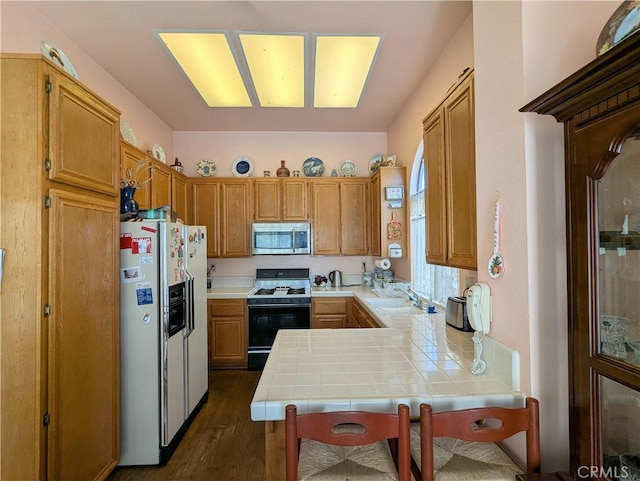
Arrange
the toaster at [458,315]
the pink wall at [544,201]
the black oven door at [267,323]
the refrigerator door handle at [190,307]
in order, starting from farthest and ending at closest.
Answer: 1. the black oven door at [267,323]
2. the refrigerator door handle at [190,307]
3. the toaster at [458,315]
4. the pink wall at [544,201]

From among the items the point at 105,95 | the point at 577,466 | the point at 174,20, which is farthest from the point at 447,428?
the point at 105,95

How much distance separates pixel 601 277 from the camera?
0.85m

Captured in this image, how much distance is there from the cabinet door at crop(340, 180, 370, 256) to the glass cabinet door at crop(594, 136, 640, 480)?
10.1 feet

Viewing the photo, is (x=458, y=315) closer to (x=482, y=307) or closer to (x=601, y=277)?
(x=482, y=307)

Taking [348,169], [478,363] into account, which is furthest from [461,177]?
[348,169]

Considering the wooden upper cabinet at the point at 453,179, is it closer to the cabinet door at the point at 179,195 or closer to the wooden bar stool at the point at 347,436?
the wooden bar stool at the point at 347,436

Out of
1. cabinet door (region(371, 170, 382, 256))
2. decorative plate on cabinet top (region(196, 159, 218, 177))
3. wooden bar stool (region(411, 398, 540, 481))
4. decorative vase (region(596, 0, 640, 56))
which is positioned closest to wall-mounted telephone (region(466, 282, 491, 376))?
wooden bar stool (region(411, 398, 540, 481))

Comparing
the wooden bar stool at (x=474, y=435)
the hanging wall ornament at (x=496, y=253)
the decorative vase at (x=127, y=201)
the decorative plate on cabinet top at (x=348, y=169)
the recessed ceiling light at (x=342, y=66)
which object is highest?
the recessed ceiling light at (x=342, y=66)

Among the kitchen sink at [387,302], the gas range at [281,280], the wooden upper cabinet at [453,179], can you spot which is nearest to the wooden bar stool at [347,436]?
the wooden upper cabinet at [453,179]

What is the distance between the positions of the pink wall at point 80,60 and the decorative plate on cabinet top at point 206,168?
43 cm

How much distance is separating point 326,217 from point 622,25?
3191mm

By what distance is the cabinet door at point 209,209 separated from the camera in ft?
12.5

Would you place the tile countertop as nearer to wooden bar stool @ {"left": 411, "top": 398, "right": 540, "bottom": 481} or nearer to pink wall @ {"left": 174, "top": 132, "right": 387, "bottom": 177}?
wooden bar stool @ {"left": 411, "top": 398, "right": 540, "bottom": 481}

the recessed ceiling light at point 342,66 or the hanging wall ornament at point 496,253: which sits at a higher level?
the recessed ceiling light at point 342,66
